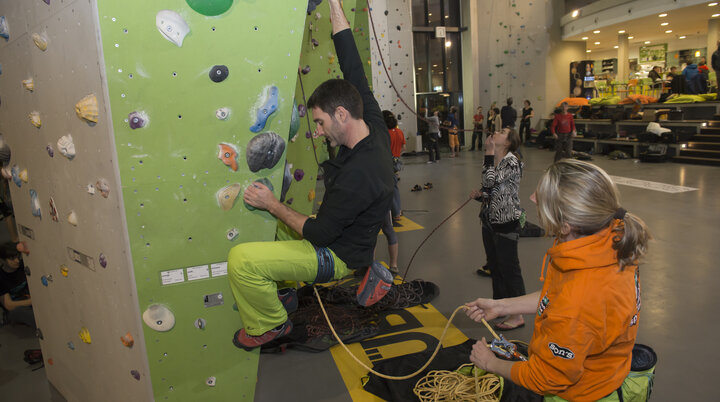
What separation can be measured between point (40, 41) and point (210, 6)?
0.98 meters

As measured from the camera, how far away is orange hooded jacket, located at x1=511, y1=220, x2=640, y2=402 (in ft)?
4.56

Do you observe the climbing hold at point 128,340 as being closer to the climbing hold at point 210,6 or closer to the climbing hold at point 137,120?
the climbing hold at point 137,120

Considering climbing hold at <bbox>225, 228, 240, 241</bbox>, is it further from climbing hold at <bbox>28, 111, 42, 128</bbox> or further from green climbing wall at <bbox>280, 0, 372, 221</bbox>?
climbing hold at <bbox>28, 111, 42, 128</bbox>

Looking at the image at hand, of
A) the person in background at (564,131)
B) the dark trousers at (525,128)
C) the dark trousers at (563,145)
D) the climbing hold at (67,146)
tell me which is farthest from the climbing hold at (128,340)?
the dark trousers at (525,128)

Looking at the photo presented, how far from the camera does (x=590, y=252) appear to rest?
140 cm

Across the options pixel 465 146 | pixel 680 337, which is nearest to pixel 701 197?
pixel 680 337

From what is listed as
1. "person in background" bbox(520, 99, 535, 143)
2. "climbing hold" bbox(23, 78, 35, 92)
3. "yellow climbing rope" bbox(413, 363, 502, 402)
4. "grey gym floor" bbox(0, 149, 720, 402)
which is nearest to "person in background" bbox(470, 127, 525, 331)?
"grey gym floor" bbox(0, 149, 720, 402)

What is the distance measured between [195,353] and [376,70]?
11903 mm

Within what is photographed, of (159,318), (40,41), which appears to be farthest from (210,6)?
(159,318)

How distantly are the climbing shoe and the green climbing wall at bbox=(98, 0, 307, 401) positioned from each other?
0.08m

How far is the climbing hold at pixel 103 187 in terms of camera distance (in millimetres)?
2135

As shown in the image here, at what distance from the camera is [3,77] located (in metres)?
2.79

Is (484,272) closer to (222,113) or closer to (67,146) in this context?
(222,113)

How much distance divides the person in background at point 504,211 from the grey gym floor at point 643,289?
0.45 meters
